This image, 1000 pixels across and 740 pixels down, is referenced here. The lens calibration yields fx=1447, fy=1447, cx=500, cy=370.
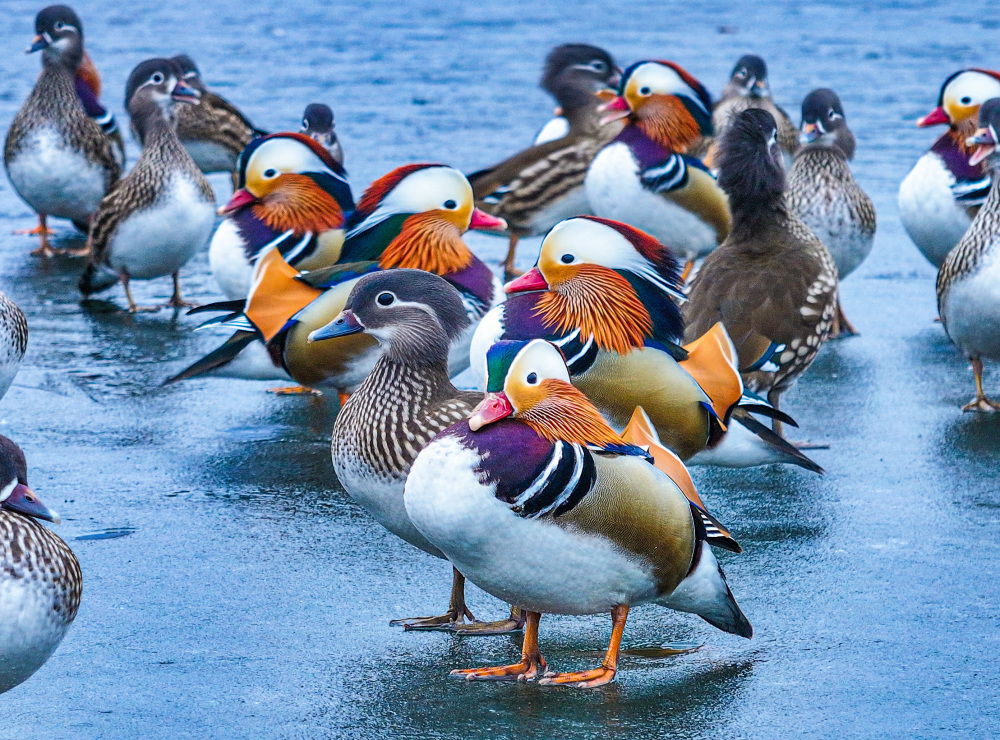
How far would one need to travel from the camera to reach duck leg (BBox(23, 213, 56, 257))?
8.73 m

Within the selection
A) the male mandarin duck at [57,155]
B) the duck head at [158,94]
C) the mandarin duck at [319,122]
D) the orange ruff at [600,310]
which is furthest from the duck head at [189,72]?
the orange ruff at [600,310]

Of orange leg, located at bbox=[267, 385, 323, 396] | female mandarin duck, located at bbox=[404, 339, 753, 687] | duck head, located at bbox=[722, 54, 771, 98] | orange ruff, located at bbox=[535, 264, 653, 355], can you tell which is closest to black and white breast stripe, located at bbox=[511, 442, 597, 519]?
female mandarin duck, located at bbox=[404, 339, 753, 687]

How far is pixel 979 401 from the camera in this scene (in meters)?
5.91

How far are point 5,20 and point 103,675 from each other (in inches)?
621

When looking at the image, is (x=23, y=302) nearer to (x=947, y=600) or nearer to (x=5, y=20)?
(x=947, y=600)

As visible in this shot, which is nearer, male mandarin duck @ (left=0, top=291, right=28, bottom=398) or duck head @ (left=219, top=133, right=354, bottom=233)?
male mandarin duck @ (left=0, top=291, right=28, bottom=398)

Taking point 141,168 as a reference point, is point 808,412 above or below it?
below

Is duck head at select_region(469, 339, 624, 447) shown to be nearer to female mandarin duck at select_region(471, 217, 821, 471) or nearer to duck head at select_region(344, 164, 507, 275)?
female mandarin duck at select_region(471, 217, 821, 471)

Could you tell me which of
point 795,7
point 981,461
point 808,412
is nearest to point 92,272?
Result: point 808,412

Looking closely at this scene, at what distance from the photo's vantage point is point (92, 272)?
7.60 m

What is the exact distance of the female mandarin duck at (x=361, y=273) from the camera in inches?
211

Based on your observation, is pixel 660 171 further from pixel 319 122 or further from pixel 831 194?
pixel 319 122

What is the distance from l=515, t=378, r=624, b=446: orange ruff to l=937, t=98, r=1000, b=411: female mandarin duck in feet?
8.86

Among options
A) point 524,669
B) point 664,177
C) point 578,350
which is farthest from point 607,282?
point 664,177
